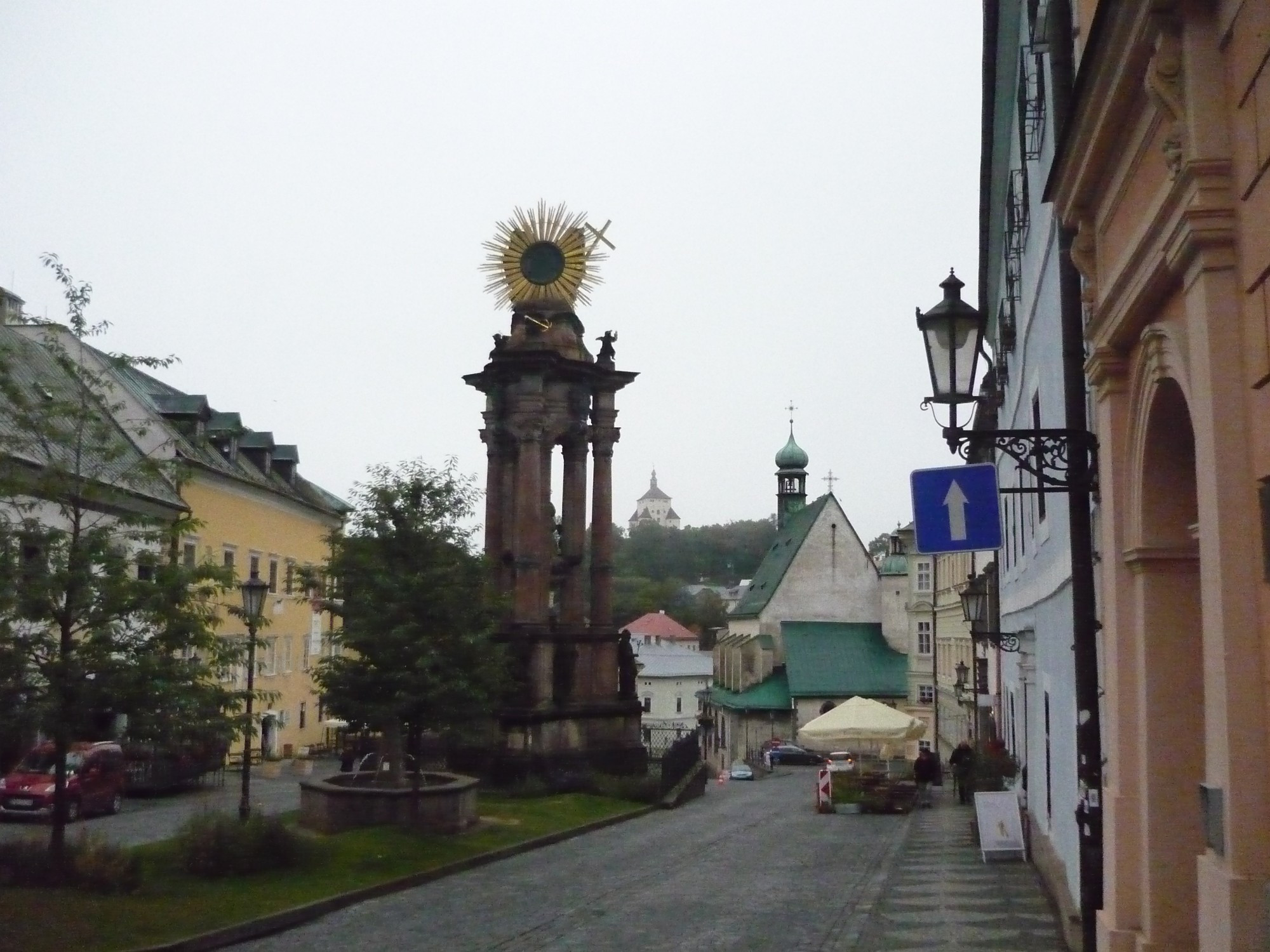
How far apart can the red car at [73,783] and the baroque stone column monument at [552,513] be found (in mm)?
8283

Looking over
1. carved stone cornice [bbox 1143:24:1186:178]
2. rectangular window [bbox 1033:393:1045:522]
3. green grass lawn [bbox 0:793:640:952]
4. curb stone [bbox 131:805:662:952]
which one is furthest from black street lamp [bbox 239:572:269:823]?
carved stone cornice [bbox 1143:24:1186:178]

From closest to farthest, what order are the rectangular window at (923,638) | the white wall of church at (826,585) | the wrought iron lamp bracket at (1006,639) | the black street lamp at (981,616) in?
the wrought iron lamp bracket at (1006,639)
the black street lamp at (981,616)
the rectangular window at (923,638)
the white wall of church at (826,585)

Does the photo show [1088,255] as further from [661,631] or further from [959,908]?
[661,631]

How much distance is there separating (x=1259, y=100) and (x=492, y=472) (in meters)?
30.7

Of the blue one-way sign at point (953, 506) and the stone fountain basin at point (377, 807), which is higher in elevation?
the blue one-way sign at point (953, 506)

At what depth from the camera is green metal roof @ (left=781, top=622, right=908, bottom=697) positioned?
80.8 metres

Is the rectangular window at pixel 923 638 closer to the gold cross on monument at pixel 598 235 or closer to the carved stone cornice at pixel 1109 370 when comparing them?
the gold cross on monument at pixel 598 235

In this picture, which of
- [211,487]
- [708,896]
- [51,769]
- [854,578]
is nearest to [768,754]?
[854,578]

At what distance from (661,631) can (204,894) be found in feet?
396

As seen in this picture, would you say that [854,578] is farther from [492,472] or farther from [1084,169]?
[1084,169]

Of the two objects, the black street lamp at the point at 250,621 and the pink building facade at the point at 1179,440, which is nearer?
the pink building facade at the point at 1179,440

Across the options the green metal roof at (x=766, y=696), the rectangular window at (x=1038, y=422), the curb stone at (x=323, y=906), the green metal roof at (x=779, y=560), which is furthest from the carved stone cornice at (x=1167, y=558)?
the green metal roof at (x=779, y=560)

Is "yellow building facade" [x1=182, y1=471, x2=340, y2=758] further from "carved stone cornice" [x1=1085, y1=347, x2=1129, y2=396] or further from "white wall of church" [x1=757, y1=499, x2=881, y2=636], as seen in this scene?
"white wall of church" [x1=757, y1=499, x2=881, y2=636]

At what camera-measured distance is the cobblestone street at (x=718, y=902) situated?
44.5ft
